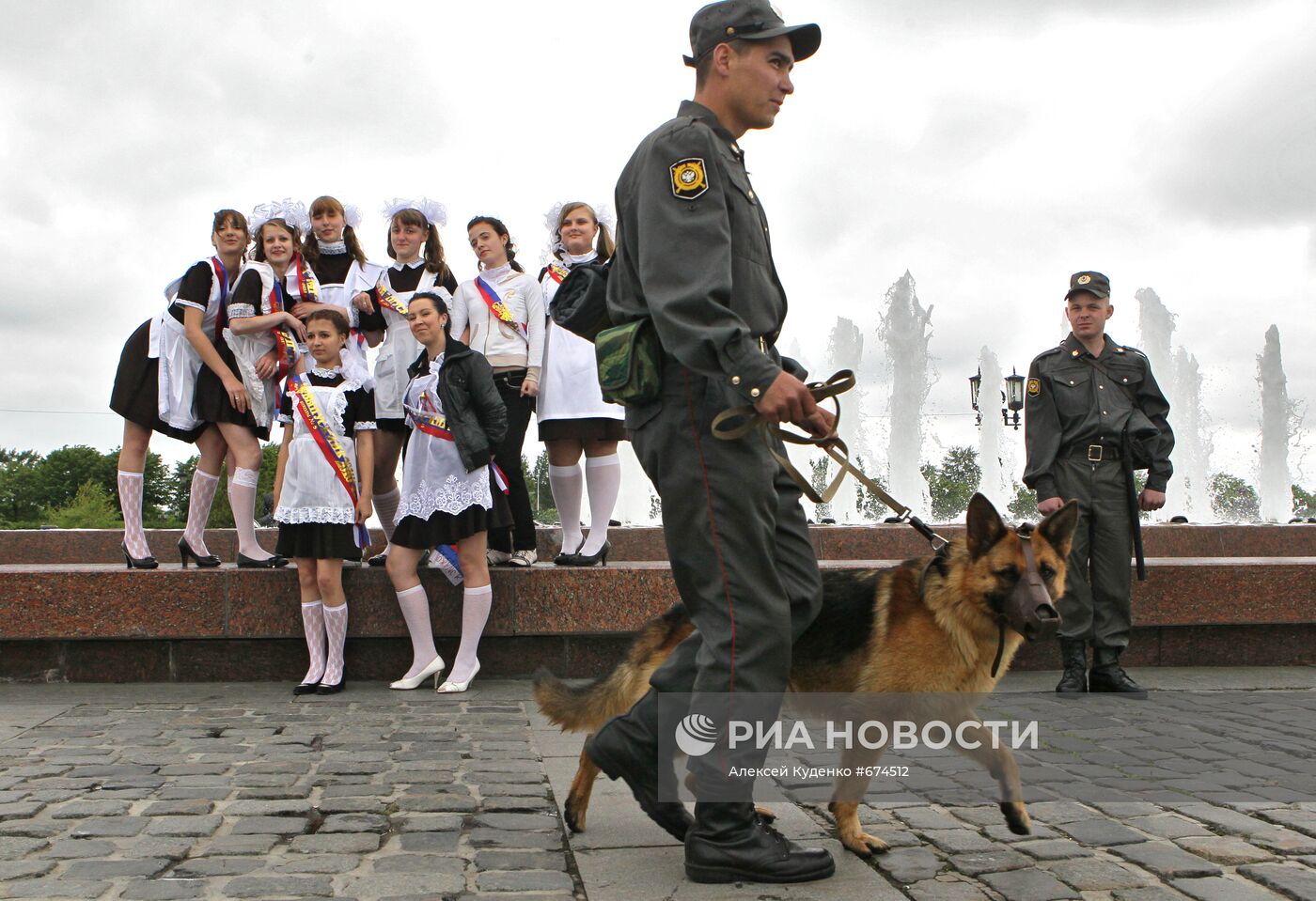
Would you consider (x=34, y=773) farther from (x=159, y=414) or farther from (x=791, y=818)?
(x=159, y=414)

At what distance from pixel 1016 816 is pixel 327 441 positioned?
A: 4752 mm

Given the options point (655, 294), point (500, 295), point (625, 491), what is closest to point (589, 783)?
point (655, 294)

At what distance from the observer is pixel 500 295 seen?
8500mm

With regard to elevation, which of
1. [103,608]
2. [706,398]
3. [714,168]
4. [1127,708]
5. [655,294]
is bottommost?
[1127,708]

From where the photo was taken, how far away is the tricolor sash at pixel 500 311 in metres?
8.44

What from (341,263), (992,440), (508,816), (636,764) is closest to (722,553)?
(636,764)

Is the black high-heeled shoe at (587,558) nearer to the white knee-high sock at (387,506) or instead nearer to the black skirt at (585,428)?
the black skirt at (585,428)

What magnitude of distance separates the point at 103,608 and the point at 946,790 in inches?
198

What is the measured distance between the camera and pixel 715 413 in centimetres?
344

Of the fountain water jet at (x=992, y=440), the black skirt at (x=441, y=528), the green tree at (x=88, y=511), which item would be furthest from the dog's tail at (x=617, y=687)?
the green tree at (x=88, y=511)

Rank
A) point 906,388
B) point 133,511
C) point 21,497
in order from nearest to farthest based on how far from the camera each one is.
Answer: point 133,511 < point 906,388 < point 21,497

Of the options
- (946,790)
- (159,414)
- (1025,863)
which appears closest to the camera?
(1025,863)

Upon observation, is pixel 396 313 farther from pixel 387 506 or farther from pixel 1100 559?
pixel 1100 559

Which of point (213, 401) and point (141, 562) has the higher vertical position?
point (213, 401)
